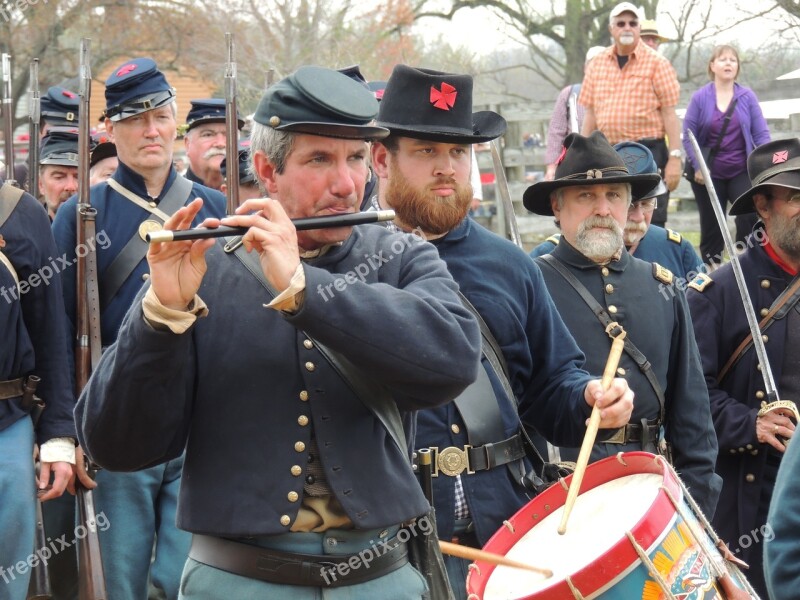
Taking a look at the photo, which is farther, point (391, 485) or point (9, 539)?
point (9, 539)

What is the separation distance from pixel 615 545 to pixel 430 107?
1817 millimetres

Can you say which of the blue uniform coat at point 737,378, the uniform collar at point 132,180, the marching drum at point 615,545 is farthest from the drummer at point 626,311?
the uniform collar at point 132,180

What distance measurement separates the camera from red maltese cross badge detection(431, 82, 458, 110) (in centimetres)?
461

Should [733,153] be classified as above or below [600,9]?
below

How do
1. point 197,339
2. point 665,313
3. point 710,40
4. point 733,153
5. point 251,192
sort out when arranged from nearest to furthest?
point 197,339 < point 665,313 < point 251,192 < point 733,153 < point 710,40

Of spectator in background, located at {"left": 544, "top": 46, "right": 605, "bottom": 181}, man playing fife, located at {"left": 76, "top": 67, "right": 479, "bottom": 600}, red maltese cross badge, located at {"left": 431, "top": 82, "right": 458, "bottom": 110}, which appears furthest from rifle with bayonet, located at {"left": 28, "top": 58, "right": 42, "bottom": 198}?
spectator in background, located at {"left": 544, "top": 46, "right": 605, "bottom": 181}

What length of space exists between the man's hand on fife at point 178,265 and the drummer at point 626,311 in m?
2.78

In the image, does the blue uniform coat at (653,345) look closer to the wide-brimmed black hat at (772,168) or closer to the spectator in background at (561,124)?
the wide-brimmed black hat at (772,168)

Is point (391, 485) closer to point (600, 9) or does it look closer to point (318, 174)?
point (318, 174)

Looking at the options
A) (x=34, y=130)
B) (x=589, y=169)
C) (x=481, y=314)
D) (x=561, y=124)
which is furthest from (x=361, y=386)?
(x=561, y=124)

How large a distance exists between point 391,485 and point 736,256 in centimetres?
344

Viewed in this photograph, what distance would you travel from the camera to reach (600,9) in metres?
23.1

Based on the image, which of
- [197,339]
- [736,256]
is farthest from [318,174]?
[736,256]

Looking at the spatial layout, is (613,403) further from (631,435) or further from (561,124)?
(561,124)
